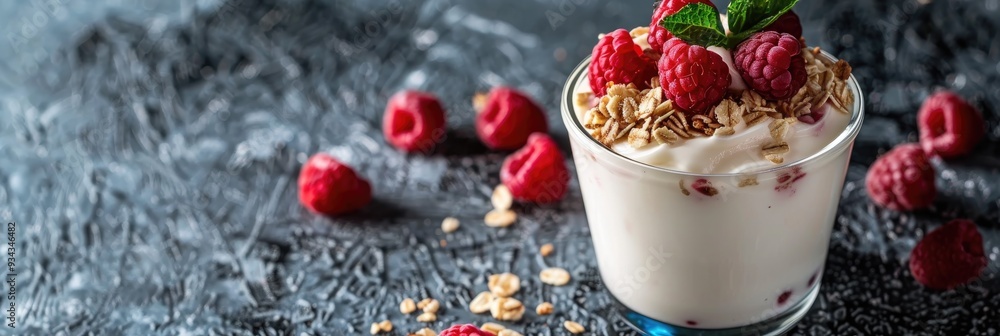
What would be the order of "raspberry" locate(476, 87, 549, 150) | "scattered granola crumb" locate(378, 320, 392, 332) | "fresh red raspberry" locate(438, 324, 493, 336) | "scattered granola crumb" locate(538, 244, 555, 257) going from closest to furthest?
"fresh red raspberry" locate(438, 324, 493, 336)
"scattered granola crumb" locate(378, 320, 392, 332)
"scattered granola crumb" locate(538, 244, 555, 257)
"raspberry" locate(476, 87, 549, 150)

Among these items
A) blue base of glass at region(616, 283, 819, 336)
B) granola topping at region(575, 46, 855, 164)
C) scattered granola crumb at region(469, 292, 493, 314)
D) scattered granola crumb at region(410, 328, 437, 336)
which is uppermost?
granola topping at region(575, 46, 855, 164)

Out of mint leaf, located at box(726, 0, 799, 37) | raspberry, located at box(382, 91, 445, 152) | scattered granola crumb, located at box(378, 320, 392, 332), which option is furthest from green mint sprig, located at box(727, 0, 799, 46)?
raspberry, located at box(382, 91, 445, 152)

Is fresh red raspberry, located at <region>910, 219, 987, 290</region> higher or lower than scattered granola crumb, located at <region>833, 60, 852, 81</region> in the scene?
lower

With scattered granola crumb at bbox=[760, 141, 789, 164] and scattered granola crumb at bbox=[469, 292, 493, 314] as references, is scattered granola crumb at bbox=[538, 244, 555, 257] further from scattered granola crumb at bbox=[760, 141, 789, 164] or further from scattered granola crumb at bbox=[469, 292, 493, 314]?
scattered granola crumb at bbox=[760, 141, 789, 164]

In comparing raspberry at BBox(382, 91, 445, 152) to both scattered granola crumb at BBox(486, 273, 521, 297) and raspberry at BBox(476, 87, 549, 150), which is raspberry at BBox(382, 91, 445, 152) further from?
scattered granola crumb at BBox(486, 273, 521, 297)

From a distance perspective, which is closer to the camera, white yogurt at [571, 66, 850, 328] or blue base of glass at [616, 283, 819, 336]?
white yogurt at [571, 66, 850, 328]

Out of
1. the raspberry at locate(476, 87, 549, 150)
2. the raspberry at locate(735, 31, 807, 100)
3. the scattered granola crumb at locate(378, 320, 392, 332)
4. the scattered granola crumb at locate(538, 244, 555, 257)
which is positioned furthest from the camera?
the raspberry at locate(476, 87, 549, 150)

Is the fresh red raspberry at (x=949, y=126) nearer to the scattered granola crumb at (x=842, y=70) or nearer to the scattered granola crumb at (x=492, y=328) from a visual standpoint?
the scattered granola crumb at (x=842, y=70)

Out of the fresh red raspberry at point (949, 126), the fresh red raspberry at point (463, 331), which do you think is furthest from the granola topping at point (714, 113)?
the fresh red raspberry at point (949, 126)
